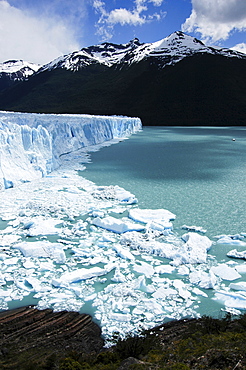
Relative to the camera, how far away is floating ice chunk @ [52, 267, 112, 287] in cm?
364

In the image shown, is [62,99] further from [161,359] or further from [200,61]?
[161,359]

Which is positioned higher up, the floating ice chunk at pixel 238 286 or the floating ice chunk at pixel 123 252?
the floating ice chunk at pixel 123 252

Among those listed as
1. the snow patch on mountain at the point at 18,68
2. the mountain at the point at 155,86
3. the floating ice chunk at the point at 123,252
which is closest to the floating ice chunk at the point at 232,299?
the floating ice chunk at the point at 123,252

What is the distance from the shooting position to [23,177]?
29.1ft

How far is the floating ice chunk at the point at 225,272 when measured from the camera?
3.84 m

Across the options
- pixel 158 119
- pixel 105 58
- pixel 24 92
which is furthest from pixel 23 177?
pixel 105 58

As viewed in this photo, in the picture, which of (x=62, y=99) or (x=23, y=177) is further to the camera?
(x=62, y=99)

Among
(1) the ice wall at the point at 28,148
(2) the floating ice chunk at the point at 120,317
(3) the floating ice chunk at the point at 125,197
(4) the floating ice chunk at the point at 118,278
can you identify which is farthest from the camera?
(1) the ice wall at the point at 28,148

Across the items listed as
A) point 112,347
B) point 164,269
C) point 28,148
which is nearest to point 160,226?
point 164,269

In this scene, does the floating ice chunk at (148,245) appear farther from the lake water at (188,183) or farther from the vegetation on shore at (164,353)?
the vegetation on shore at (164,353)

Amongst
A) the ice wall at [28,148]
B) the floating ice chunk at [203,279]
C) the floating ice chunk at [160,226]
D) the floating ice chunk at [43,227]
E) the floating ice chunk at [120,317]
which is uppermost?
the ice wall at [28,148]

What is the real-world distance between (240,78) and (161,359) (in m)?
68.7

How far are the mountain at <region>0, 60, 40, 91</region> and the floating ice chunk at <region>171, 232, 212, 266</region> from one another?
400 ft

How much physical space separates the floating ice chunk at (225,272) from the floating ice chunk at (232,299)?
14.3 inches
